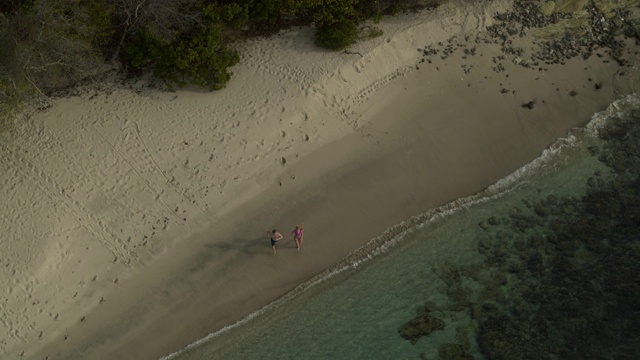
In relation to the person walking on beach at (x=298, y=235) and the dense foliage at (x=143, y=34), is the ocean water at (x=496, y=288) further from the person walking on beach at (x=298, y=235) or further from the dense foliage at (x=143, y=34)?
the dense foliage at (x=143, y=34)

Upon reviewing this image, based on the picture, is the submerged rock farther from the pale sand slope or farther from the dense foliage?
the dense foliage

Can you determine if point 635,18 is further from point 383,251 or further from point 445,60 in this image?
point 383,251

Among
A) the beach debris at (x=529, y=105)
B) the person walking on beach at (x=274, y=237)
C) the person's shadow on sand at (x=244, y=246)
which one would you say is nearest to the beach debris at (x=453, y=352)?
the person walking on beach at (x=274, y=237)

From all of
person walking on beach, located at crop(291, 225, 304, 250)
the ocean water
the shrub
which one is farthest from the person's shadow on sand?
the shrub

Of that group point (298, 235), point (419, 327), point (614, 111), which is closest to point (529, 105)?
point (614, 111)

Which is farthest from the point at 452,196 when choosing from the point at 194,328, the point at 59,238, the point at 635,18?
the point at 59,238

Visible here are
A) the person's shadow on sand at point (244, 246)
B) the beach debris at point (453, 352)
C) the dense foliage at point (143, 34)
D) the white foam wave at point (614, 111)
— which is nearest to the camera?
the beach debris at point (453, 352)

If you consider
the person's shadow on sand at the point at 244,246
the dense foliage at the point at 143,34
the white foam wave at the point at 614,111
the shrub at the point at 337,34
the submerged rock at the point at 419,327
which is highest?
the dense foliage at the point at 143,34
